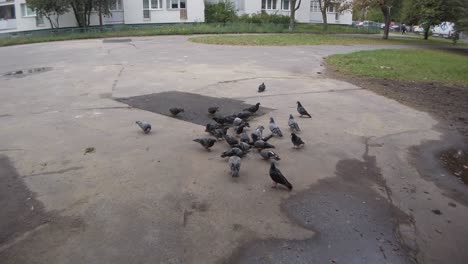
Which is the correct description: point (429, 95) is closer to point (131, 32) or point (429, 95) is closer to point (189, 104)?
point (189, 104)

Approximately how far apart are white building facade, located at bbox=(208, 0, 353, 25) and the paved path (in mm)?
34196

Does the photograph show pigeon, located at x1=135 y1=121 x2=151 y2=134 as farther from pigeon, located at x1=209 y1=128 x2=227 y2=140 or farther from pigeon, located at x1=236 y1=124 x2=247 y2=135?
pigeon, located at x1=236 y1=124 x2=247 y2=135

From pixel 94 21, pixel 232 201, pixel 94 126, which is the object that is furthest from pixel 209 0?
pixel 232 201

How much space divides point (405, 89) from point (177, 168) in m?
7.63

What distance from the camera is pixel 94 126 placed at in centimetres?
670

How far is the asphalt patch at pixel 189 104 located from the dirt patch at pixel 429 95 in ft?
11.4

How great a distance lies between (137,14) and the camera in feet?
113

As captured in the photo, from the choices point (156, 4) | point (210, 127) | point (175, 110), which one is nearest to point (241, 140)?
Answer: point (210, 127)

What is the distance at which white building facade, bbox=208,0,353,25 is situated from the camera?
4053cm

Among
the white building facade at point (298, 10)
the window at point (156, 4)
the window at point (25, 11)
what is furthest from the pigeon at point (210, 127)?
the white building facade at point (298, 10)

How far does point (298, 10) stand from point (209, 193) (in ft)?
141

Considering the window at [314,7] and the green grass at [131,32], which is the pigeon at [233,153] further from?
the window at [314,7]

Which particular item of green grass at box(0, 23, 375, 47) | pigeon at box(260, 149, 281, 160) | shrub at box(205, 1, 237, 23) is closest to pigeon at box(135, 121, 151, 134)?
pigeon at box(260, 149, 281, 160)

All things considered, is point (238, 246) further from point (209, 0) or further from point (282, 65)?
point (209, 0)
